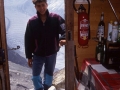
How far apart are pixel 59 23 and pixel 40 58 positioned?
0.71m

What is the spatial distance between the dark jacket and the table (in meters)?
0.88

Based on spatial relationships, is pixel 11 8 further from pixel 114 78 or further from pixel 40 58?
pixel 114 78

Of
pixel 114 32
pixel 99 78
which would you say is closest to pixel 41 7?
pixel 114 32

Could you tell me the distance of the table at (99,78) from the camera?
5.36ft

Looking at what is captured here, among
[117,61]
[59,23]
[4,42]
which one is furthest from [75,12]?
[4,42]

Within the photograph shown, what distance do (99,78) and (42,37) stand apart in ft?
4.73

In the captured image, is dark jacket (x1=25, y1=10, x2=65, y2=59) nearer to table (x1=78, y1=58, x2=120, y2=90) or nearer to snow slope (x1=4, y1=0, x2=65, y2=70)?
table (x1=78, y1=58, x2=120, y2=90)

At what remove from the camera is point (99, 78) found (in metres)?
1.76

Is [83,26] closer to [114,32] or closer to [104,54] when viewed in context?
[114,32]

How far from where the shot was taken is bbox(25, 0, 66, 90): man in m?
2.90

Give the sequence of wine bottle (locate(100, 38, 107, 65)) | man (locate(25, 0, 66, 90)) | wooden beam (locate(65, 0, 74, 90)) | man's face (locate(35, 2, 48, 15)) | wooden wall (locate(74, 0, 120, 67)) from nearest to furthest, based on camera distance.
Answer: wine bottle (locate(100, 38, 107, 65)), wooden beam (locate(65, 0, 74, 90)), wooden wall (locate(74, 0, 120, 67)), man's face (locate(35, 2, 48, 15)), man (locate(25, 0, 66, 90))

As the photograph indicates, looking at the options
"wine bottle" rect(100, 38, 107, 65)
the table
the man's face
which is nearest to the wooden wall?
the table

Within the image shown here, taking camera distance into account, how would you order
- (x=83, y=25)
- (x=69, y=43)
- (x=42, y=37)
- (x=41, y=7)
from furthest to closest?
(x=42, y=37) → (x=41, y=7) → (x=83, y=25) → (x=69, y=43)

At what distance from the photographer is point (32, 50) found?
304cm
